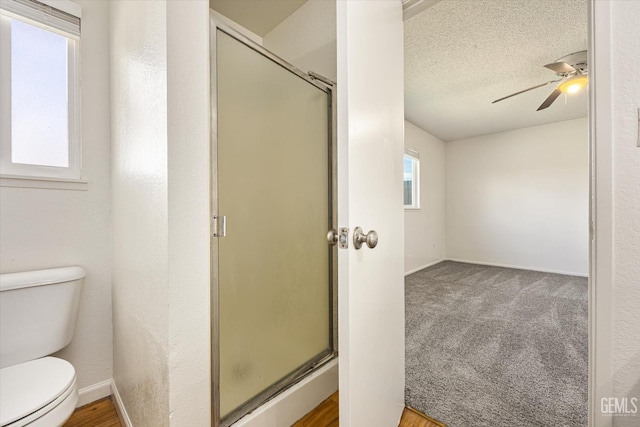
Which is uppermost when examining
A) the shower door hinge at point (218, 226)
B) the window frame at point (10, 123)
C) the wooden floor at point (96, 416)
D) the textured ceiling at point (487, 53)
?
the textured ceiling at point (487, 53)

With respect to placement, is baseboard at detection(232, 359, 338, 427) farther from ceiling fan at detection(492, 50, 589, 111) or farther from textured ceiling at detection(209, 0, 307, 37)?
ceiling fan at detection(492, 50, 589, 111)

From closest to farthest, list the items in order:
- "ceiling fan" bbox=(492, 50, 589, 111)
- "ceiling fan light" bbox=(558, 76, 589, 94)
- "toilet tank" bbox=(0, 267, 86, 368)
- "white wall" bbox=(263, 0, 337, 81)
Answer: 1. "toilet tank" bbox=(0, 267, 86, 368)
2. "white wall" bbox=(263, 0, 337, 81)
3. "ceiling fan" bbox=(492, 50, 589, 111)
4. "ceiling fan light" bbox=(558, 76, 589, 94)

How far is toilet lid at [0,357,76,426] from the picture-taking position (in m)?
0.81

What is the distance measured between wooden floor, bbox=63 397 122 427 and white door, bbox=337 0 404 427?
Answer: 1286 millimetres

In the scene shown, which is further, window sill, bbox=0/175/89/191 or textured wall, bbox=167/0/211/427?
window sill, bbox=0/175/89/191

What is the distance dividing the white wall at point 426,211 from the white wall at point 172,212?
3703mm

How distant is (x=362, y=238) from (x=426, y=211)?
Result: 435 cm

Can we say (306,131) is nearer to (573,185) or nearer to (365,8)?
(365,8)

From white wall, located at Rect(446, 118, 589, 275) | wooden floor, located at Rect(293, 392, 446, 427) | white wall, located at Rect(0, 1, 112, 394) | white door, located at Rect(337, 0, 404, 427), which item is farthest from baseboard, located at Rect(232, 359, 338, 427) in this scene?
white wall, located at Rect(446, 118, 589, 275)

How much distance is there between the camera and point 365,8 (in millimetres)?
927

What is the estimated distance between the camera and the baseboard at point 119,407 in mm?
1199

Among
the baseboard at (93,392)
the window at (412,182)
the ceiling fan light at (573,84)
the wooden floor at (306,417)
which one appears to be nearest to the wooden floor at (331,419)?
the wooden floor at (306,417)

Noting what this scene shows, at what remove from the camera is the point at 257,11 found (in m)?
1.68

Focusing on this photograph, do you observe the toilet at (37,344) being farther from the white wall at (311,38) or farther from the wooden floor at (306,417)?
the white wall at (311,38)
